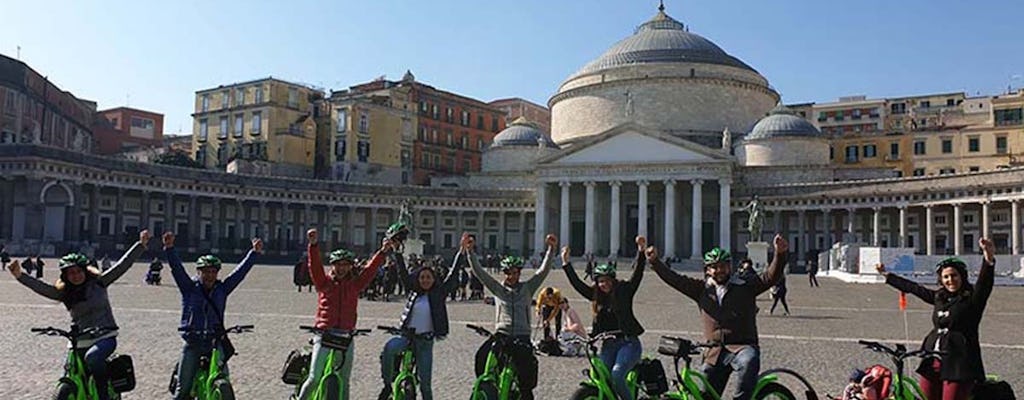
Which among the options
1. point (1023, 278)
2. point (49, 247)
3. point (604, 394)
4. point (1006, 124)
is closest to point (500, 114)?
point (1006, 124)

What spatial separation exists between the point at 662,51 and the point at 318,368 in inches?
2987

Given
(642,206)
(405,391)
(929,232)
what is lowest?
(405,391)

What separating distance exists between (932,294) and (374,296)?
72.4 ft

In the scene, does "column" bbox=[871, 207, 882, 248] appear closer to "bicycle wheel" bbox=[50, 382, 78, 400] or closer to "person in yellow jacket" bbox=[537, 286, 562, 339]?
"person in yellow jacket" bbox=[537, 286, 562, 339]

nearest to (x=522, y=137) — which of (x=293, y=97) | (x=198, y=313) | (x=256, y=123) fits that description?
(x=293, y=97)

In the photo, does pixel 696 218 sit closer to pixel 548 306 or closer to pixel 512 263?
pixel 548 306

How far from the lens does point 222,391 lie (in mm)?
8094

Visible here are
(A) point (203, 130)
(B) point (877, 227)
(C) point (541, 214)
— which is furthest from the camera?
(A) point (203, 130)

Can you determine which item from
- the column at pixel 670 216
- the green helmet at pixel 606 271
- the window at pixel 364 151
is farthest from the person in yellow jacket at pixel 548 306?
the window at pixel 364 151

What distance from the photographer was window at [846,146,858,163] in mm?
85156

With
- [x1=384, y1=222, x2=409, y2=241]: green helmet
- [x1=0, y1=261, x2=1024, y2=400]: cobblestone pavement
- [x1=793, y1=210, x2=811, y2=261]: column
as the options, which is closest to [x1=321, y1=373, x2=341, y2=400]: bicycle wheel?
[x1=384, y1=222, x2=409, y2=241]: green helmet

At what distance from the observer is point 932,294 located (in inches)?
314

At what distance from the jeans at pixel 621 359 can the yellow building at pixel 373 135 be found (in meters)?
71.8

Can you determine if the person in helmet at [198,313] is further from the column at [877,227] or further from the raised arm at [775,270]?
the column at [877,227]
